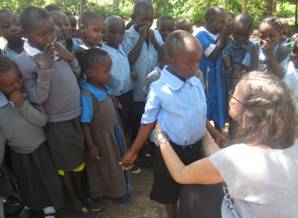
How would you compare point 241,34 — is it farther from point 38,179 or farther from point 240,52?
point 38,179

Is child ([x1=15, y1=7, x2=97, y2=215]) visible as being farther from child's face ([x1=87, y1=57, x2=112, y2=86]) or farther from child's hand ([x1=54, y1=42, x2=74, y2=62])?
child's face ([x1=87, y1=57, x2=112, y2=86])

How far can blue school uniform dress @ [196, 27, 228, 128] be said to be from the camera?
3.60 metres

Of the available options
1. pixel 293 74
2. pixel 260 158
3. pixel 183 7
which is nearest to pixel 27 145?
pixel 260 158

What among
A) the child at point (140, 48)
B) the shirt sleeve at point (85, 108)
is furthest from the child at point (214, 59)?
the shirt sleeve at point (85, 108)

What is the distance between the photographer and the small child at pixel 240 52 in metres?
3.57

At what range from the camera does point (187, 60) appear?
7.00ft

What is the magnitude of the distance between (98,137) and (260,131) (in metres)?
1.54

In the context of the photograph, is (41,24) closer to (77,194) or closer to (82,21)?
(82,21)

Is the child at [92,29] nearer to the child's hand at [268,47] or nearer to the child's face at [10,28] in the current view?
the child's face at [10,28]

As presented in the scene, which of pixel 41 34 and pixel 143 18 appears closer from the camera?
pixel 41 34

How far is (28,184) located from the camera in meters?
2.65

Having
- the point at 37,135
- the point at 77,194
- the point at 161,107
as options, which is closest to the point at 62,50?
the point at 37,135

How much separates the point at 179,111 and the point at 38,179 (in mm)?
1245

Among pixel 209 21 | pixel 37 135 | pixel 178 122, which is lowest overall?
pixel 37 135
